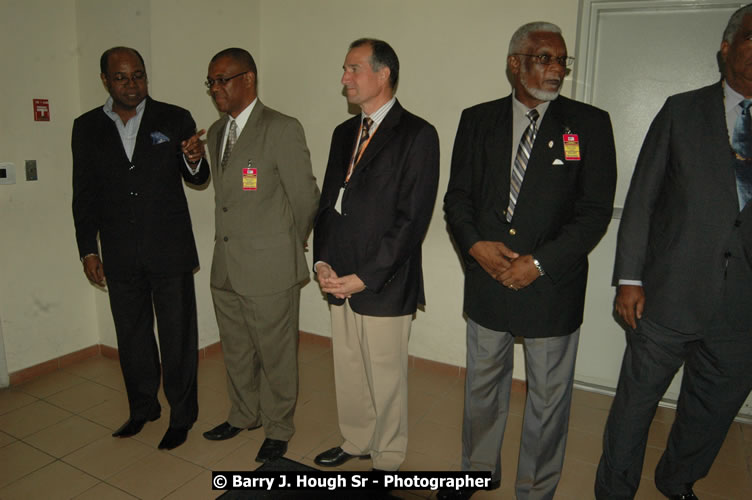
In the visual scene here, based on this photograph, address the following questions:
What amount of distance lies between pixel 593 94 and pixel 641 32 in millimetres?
418

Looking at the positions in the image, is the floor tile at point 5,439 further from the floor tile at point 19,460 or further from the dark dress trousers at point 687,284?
the dark dress trousers at point 687,284

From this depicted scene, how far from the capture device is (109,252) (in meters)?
2.84

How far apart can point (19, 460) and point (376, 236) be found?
217cm

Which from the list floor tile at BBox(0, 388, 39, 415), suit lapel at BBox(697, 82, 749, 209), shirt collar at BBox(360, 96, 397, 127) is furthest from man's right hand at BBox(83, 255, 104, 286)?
suit lapel at BBox(697, 82, 749, 209)

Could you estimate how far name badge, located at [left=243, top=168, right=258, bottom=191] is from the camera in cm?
265

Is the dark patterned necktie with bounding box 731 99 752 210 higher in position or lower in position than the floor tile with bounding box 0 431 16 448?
higher

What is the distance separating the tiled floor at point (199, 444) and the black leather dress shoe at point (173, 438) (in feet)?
0.10

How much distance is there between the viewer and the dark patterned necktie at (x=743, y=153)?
6.72ft

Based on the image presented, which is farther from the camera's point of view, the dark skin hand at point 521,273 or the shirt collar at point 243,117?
the shirt collar at point 243,117

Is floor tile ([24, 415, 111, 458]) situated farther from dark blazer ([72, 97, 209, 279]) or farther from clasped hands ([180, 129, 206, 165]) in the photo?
clasped hands ([180, 129, 206, 165])

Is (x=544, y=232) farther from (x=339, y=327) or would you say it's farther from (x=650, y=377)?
(x=339, y=327)

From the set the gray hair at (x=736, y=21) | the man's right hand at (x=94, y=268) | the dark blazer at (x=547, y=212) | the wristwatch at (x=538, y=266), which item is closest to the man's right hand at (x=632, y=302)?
the dark blazer at (x=547, y=212)

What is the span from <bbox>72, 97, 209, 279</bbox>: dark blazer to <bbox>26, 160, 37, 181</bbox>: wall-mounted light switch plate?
3.00ft

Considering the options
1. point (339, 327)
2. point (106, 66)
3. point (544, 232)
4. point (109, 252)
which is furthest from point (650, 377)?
point (106, 66)
